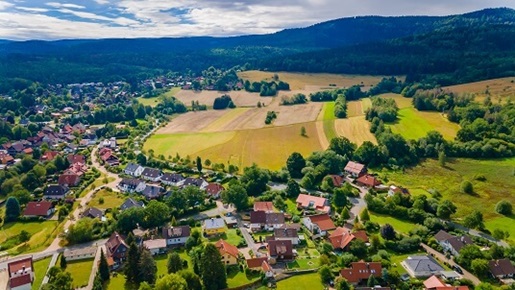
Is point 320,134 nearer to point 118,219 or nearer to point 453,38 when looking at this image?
point 118,219

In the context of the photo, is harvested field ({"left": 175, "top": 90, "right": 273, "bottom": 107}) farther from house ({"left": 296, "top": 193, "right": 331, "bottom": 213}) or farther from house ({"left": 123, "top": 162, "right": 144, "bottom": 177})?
house ({"left": 296, "top": 193, "right": 331, "bottom": 213})

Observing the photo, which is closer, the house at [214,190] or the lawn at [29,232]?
the lawn at [29,232]

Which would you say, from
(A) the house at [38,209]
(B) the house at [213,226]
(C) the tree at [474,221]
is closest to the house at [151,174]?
(A) the house at [38,209]

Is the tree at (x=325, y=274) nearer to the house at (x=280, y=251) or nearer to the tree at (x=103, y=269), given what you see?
the house at (x=280, y=251)

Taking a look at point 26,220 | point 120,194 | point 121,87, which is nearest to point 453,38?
point 121,87

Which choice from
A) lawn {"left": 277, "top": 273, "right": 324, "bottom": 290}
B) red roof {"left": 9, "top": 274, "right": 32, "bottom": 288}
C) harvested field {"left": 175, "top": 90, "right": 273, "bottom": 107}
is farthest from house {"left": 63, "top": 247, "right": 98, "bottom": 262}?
harvested field {"left": 175, "top": 90, "right": 273, "bottom": 107}

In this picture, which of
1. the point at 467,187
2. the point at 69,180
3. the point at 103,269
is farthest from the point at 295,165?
the point at 69,180

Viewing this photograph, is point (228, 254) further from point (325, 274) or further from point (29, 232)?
point (29, 232)
